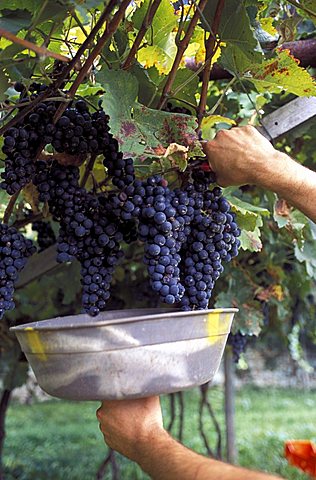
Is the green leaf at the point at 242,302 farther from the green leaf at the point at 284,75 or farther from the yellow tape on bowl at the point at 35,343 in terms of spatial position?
the yellow tape on bowl at the point at 35,343

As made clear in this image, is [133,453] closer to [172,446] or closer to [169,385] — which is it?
[172,446]

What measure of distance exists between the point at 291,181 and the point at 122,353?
416 mm

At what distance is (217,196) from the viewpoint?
1069 mm

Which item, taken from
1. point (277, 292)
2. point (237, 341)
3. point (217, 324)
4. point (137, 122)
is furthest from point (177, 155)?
point (237, 341)

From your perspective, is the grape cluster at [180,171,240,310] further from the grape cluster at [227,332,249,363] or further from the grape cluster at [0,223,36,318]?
the grape cluster at [227,332,249,363]

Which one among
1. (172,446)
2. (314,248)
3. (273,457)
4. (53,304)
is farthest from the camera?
(273,457)

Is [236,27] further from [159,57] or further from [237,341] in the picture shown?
[237,341]

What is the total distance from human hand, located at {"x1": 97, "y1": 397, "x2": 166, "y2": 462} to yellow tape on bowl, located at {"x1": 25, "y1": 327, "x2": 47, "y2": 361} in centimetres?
19

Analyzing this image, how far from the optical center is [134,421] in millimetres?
1014

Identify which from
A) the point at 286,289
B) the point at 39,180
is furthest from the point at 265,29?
the point at 286,289

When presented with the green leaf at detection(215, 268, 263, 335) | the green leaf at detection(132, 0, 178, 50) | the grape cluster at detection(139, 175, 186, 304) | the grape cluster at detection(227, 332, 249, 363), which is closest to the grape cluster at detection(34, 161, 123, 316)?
the grape cluster at detection(139, 175, 186, 304)

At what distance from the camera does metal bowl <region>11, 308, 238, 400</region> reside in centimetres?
83

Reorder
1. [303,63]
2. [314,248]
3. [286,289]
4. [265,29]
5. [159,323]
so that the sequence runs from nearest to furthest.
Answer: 1. [159,323]
2. [265,29]
3. [303,63]
4. [314,248]
5. [286,289]

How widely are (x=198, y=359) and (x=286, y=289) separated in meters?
1.73
